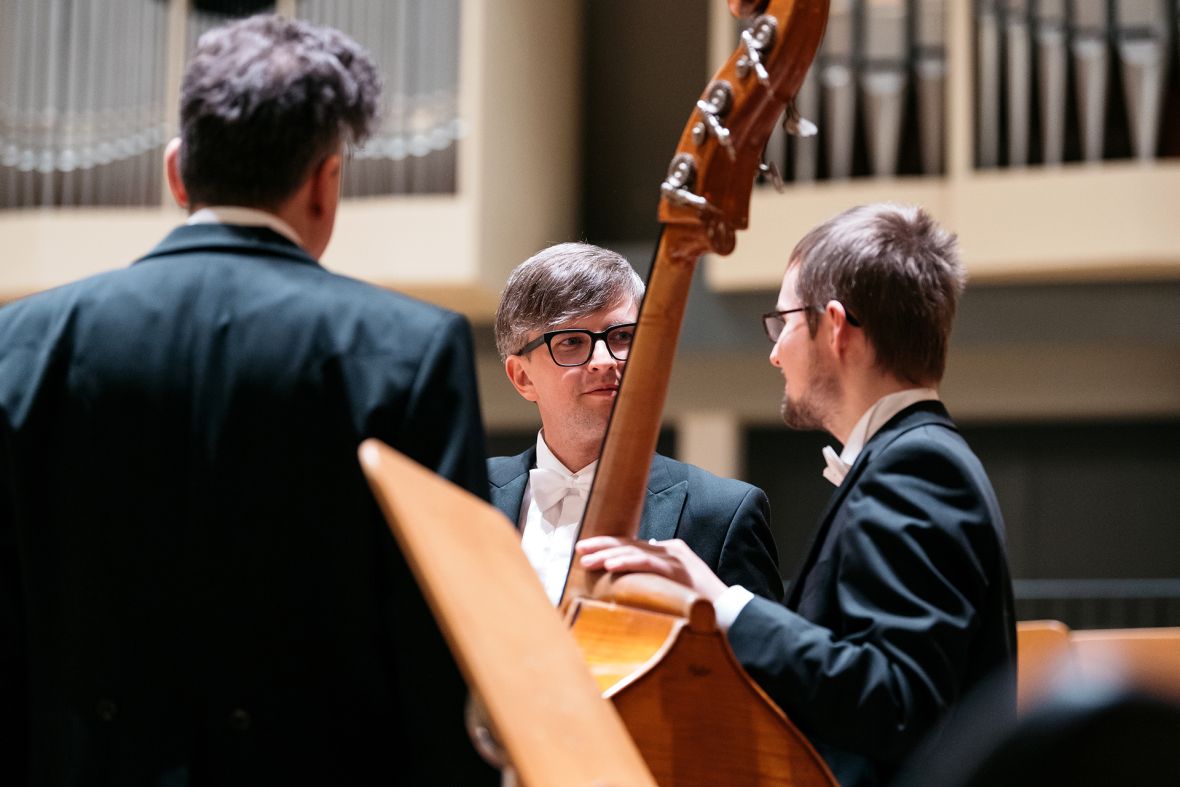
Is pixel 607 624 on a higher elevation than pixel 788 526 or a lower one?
higher

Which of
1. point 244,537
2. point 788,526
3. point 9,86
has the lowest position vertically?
point 788,526

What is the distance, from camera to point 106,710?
1714 mm

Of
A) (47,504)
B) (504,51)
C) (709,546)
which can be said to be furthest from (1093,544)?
(47,504)

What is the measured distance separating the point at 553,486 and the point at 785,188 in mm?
3860

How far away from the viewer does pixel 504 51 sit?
23.2 feet

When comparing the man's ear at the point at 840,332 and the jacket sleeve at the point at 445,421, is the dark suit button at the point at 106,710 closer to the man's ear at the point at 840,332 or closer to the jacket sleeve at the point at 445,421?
the jacket sleeve at the point at 445,421

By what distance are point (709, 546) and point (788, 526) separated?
4.93 metres

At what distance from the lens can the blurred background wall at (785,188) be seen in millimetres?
6480

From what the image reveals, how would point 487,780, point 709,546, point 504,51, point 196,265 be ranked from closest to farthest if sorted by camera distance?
1. point 487,780
2. point 196,265
3. point 709,546
4. point 504,51

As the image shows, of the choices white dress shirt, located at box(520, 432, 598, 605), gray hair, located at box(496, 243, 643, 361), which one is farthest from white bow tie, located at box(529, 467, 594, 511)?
gray hair, located at box(496, 243, 643, 361)

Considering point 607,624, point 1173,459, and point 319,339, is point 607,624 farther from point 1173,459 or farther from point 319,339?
point 1173,459

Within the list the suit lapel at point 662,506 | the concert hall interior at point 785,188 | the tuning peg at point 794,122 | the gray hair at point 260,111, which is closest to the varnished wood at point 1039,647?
the suit lapel at point 662,506

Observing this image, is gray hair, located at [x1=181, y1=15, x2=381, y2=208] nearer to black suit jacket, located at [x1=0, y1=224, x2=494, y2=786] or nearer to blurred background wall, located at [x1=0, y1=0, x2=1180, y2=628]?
black suit jacket, located at [x1=0, y1=224, x2=494, y2=786]

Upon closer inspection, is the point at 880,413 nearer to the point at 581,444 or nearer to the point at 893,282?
the point at 893,282
